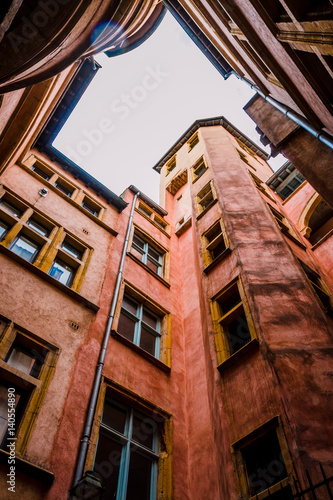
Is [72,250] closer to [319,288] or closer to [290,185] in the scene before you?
[319,288]

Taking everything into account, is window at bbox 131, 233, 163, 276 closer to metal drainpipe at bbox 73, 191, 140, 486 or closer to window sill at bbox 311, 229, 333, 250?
metal drainpipe at bbox 73, 191, 140, 486

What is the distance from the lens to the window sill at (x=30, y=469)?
18.6ft

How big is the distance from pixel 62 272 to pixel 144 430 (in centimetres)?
486

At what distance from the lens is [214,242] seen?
43.8 ft

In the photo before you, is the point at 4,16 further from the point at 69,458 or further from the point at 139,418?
the point at 139,418

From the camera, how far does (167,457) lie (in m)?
8.01

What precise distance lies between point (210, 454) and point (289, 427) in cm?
227

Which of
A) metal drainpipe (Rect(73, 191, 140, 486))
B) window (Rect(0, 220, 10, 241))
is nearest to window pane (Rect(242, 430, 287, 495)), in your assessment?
metal drainpipe (Rect(73, 191, 140, 486))

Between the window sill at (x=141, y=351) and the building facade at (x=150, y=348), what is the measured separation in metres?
0.05

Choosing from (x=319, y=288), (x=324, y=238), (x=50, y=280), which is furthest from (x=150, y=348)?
(x=324, y=238)

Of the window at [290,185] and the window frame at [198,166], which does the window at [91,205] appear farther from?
the window at [290,185]

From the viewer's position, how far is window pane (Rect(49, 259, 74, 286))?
10531mm

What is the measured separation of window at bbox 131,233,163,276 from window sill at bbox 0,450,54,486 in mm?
8291

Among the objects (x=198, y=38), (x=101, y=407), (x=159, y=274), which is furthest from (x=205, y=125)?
(x=101, y=407)
